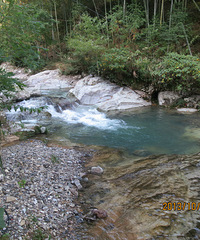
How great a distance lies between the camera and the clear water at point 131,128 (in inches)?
228

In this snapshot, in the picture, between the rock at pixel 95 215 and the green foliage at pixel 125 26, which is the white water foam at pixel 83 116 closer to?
the rock at pixel 95 215

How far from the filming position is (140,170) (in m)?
4.11

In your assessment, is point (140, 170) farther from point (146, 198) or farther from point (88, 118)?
point (88, 118)

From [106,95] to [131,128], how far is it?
4030 millimetres

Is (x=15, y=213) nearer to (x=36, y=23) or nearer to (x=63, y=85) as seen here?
(x=36, y=23)

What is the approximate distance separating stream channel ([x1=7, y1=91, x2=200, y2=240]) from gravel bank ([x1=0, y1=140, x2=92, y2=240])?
0.97 ft

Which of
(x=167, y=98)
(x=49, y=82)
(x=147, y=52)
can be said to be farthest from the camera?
(x=49, y=82)

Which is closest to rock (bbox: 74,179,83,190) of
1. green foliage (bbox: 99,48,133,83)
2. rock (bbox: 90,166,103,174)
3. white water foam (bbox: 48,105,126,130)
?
rock (bbox: 90,166,103,174)

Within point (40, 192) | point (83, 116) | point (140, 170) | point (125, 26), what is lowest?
point (83, 116)

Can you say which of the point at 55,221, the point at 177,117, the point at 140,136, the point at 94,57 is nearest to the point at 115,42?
the point at 94,57

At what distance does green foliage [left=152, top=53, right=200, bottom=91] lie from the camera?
27.8 ft

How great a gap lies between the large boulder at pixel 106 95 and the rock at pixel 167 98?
703 millimetres

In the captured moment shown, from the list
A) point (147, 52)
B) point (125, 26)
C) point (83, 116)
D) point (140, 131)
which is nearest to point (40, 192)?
point (140, 131)

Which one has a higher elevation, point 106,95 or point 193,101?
point 106,95
